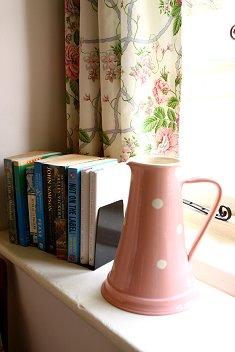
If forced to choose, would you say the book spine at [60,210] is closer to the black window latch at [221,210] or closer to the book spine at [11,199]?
the book spine at [11,199]

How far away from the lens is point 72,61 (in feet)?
3.06

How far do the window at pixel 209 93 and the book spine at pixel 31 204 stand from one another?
424mm

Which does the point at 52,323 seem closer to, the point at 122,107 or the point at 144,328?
the point at 144,328

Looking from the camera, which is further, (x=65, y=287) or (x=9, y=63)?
(x=9, y=63)

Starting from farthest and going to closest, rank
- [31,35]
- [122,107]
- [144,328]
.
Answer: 1. [31,35]
2. [122,107]
3. [144,328]

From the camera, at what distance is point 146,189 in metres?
0.55

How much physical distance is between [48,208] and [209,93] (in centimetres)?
53

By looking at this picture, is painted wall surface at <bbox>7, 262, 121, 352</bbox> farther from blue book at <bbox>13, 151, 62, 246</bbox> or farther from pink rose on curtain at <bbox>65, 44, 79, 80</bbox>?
pink rose on curtain at <bbox>65, 44, 79, 80</bbox>

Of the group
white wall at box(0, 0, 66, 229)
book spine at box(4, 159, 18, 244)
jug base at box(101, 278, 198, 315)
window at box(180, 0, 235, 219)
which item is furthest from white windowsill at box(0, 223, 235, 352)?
white wall at box(0, 0, 66, 229)

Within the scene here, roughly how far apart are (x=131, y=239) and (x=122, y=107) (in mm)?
358

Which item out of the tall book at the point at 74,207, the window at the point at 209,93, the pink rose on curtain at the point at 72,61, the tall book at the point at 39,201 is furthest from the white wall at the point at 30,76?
the window at the point at 209,93

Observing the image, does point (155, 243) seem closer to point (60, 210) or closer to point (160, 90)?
point (60, 210)

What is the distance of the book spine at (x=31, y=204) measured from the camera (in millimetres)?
813

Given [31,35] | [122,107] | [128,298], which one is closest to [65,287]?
[128,298]
